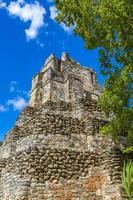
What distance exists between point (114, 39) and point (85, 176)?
6305 mm

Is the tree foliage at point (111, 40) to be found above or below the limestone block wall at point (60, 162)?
above

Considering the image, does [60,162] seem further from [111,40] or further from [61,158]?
[111,40]

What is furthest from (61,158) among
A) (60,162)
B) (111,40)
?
(111,40)

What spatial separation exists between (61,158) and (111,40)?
580cm

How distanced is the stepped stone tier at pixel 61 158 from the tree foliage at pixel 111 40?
1.60m

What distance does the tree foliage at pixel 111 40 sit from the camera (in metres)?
12.4

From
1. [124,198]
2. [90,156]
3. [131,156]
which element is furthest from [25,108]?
[124,198]

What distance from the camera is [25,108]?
18812mm

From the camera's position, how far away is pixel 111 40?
13.1 meters

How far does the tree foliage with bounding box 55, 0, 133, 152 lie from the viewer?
12.4 m

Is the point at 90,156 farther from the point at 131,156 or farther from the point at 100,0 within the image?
the point at 100,0

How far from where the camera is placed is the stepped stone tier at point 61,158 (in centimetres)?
1298

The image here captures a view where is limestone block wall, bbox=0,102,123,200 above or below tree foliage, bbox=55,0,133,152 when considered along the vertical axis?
below

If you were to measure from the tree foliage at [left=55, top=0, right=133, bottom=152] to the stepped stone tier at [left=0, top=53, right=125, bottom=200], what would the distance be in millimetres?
1602
